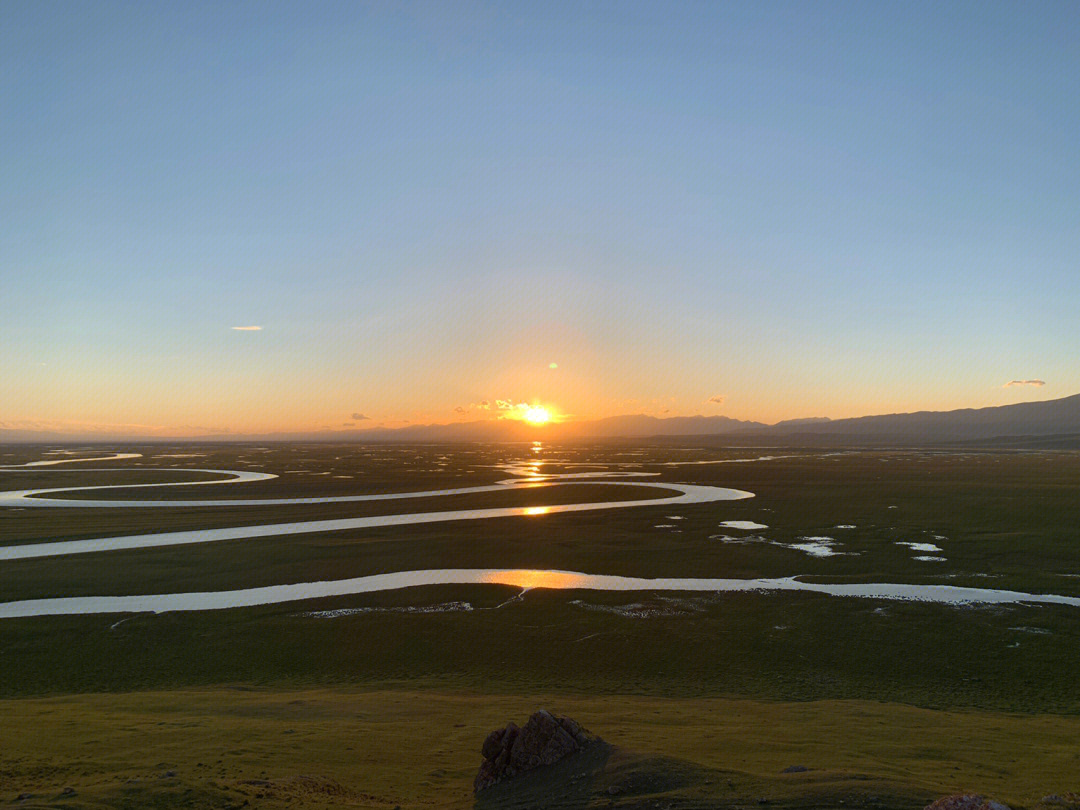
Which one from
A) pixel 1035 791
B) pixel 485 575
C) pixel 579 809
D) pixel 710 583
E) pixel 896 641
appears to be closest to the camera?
pixel 579 809

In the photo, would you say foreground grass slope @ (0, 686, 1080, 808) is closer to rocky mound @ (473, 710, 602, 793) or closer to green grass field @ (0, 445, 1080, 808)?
green grass field @ (0, 445, 1080, 808)

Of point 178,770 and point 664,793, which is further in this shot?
point 178,770

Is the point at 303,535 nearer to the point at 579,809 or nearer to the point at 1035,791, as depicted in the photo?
the point at 579,809

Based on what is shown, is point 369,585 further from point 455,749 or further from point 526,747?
point 526,747

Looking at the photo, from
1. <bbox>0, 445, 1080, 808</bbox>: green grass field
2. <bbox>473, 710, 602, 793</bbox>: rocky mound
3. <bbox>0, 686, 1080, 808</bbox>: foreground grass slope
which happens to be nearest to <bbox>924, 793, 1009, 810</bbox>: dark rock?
<bbox>0, 686, 1080, 808</bbox>: foreground grass slope


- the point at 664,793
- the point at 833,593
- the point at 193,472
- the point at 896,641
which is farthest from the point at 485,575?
the point at 193,472

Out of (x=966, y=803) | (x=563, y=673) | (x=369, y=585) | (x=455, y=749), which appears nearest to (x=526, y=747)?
(x=455, y=749)
